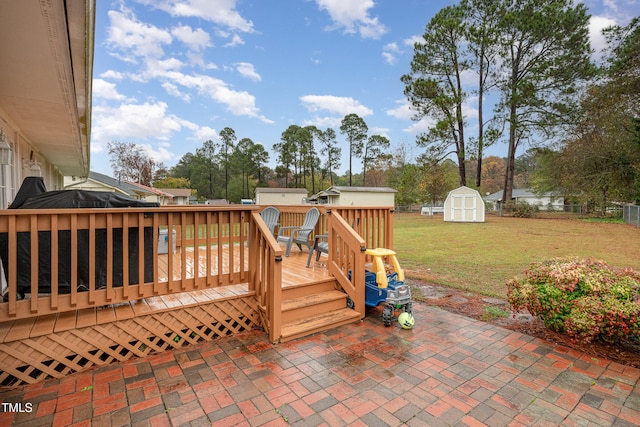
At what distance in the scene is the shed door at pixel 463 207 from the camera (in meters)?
20.1

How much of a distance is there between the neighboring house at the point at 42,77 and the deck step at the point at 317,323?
2.96 meters

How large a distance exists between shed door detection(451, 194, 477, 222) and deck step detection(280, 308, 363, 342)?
19.0 m

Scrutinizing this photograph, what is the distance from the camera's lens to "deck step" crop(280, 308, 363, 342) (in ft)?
10.3

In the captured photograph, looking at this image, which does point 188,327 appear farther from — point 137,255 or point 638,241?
point 638,241

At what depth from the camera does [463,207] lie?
2038cm

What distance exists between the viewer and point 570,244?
10.0 m

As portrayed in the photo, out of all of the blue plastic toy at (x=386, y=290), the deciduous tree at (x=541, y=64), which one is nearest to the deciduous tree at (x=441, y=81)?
the deciduous tree at (x=541, y=64)

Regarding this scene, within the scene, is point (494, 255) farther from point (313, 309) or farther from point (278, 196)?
point (278, 196)

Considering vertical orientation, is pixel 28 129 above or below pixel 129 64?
below

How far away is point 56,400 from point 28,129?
489 centimetres

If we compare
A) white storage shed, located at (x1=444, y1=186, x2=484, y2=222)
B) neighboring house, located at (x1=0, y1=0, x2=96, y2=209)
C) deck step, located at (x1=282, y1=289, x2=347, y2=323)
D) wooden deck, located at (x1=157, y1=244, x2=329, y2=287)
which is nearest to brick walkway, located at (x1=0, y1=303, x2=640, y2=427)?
deck step, located at (x1=282, y1=289, x2=347, y2=323)

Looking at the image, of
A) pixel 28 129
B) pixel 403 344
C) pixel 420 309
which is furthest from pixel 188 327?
pixel 28 129

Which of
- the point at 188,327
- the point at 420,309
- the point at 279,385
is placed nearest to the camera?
the point at 279,385

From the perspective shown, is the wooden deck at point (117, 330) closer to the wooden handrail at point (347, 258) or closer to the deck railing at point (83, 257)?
the deck railing at point (83, 257)
